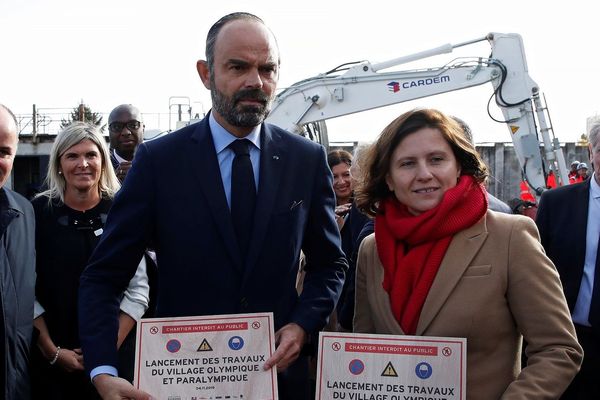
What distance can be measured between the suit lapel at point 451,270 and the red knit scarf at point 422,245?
0.07 ft

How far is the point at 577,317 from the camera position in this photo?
3857 mm

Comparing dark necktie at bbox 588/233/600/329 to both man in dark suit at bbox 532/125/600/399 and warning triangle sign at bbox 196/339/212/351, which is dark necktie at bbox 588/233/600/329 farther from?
warning triangle sign at bbox 196/339/212/351

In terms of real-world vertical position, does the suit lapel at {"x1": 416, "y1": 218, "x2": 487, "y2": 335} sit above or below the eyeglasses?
below

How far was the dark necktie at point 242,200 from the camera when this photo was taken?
2445mm

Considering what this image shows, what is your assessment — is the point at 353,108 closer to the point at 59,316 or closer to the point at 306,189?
the point at 59,316

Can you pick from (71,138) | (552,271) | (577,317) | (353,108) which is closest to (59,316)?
(71,138)

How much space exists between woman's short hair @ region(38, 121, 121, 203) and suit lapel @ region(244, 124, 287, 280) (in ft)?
6.18

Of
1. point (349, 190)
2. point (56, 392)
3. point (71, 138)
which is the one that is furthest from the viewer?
point (349, 190)

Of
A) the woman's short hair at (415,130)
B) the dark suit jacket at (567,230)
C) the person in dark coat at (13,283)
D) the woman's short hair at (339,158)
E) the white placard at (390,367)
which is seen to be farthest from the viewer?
the woman's short hair at (339,158)

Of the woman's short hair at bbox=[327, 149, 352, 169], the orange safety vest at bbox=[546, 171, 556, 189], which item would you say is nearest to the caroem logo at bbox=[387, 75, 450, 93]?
the orange safety vest at bbox=[546, 171, 556, 189]

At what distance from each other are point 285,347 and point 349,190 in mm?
3538

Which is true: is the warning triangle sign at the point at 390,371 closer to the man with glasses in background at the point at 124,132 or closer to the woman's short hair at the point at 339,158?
the woman's short hair at the point at 339,158

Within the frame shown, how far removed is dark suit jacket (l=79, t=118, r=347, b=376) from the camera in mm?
2414

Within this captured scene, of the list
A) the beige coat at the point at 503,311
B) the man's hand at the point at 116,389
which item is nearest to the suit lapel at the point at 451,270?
the beige coat at the point at 503,311
